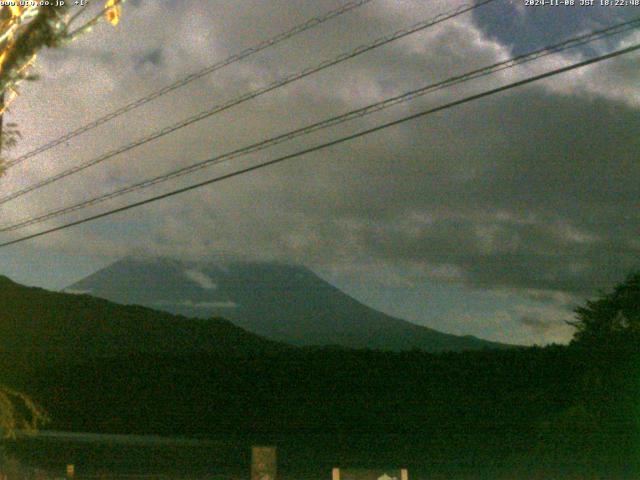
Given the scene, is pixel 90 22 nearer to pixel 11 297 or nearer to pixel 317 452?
pixel 317 452

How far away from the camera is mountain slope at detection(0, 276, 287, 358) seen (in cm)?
5266

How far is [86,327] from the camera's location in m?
57.3

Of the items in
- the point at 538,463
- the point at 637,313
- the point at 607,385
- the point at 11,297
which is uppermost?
the point at 11,297

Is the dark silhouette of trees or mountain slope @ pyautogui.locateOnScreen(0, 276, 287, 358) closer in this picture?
the dark silhouette of trees

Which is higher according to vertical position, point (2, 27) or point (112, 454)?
point (2, 27)

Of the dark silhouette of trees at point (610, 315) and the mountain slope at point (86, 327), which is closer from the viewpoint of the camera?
the dark silhouette of trees at point (610, 315)

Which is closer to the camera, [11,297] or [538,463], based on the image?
[538,463]

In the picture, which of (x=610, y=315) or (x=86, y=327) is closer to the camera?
(x=610, y=315)

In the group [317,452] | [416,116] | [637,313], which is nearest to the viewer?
[416,116]

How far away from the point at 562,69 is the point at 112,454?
→ 38.9 metres

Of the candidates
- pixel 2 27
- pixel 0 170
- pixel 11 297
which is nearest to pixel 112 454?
pixel 11 297

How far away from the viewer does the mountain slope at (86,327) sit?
52656 millimetres

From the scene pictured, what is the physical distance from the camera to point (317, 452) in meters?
50.2

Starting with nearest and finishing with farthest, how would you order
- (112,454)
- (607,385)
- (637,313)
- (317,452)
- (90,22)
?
(90,22) < (607,385) < (637,313) < (112,454) < (317,452)
